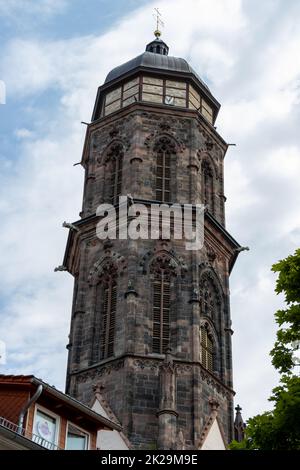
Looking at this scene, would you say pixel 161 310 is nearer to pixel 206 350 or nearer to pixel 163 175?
pixel 206 350

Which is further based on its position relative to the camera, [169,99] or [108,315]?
[169,99]

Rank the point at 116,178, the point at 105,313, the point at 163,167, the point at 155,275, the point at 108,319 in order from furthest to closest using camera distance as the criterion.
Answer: the point at 116,178 → the point at 163,167 → the point at 155,275 → the point at 105,313 → the point at 108,319

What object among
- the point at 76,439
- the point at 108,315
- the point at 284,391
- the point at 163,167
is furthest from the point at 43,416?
the point at 163,167

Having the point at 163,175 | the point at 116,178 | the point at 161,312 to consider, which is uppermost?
the point at 116,178

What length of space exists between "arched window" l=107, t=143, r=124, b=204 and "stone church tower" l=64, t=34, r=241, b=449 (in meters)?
0.06

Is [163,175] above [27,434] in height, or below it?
above

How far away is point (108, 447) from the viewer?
137ft

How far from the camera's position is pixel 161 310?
4619 centimetres

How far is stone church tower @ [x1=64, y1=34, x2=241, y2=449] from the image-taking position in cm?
4322

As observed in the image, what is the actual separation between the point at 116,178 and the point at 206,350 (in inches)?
400

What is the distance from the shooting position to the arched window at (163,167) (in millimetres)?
50406

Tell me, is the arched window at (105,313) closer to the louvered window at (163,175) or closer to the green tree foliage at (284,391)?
the louvered window at (163,175)

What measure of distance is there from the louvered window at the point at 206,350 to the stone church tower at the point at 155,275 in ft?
0.17
